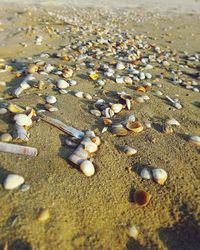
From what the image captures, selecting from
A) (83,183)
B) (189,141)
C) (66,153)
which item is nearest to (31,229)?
(83,183)

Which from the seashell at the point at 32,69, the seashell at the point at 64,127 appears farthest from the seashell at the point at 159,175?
the seashell at the point at 32,69

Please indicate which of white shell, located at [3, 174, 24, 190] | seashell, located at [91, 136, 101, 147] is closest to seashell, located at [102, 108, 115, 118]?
seashell, located at [91, 136, 101, 147]

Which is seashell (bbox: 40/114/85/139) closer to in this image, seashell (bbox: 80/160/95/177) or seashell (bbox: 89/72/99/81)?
seashell (bbox: 80/160/95/177)

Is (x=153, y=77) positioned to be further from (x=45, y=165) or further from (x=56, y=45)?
(x=45, y=165)

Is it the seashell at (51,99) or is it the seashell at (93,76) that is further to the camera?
the seashell at (93,76)

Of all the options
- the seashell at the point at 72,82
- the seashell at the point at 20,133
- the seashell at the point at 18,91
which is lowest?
the seashell at the point at 72,82

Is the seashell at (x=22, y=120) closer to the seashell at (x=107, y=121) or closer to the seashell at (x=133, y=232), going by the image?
the seashell at (x=107, y=121)
